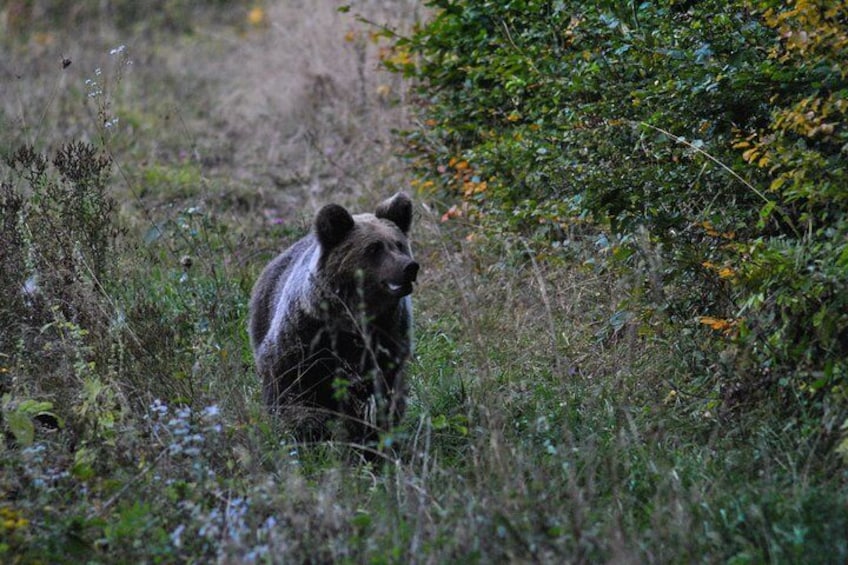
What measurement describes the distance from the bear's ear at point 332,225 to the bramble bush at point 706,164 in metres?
1.38

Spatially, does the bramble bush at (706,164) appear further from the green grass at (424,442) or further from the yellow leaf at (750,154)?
the green grass at (424,442)

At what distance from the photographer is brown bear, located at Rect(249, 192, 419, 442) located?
6062mm

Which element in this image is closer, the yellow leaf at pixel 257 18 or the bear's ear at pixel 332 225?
the bear's ear at pixel 332 225

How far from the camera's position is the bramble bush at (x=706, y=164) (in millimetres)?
5223

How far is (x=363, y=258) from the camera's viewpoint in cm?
615

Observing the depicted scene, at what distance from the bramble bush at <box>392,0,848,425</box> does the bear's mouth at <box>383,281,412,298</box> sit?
125 centimetres

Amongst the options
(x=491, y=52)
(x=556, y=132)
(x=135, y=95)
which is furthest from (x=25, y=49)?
(x=556, y=132)

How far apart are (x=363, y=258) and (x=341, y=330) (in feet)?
1.37

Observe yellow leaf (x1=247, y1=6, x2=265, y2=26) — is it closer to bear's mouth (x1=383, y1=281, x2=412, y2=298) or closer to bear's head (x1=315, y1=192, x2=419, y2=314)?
bear's head (x1=315, y1=192, x2=419, y2=314)

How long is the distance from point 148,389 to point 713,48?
3.57 meters

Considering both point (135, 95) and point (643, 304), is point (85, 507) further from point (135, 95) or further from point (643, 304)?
point (135, 95)

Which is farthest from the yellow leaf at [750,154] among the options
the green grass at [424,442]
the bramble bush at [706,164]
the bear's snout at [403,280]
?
the bear's snout at [403,280]

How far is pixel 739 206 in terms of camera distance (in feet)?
20.4

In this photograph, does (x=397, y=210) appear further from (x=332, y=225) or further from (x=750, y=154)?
(x=750, y=154)
